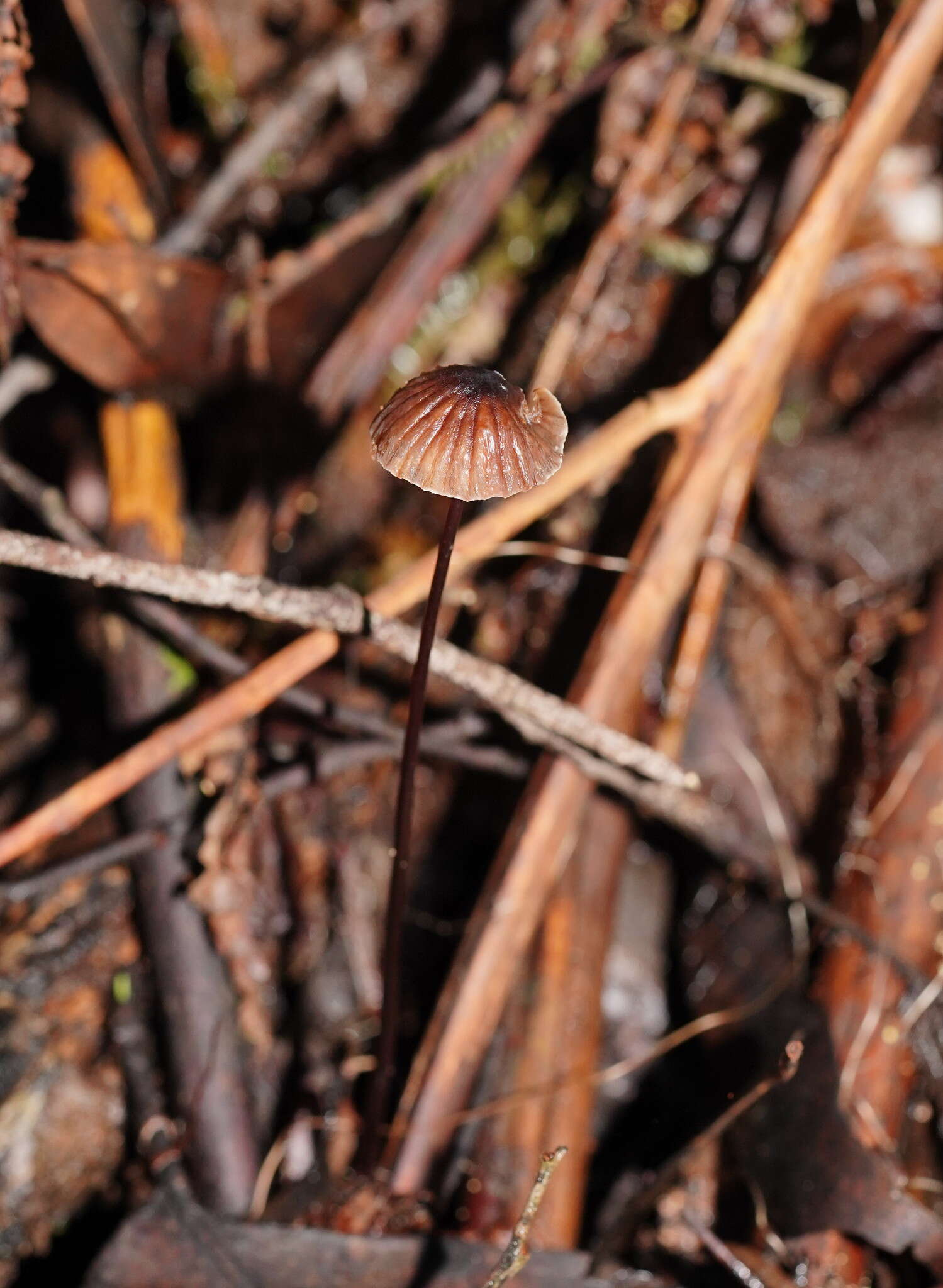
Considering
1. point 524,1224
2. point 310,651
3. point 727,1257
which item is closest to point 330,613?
point 310,651

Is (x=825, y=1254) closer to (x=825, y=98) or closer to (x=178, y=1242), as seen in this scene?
(x=178, y=1242)

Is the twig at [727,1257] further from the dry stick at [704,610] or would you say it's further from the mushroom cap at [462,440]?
the mushroom cap at [462,440]

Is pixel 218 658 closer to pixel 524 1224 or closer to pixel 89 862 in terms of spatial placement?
pixel 89 862

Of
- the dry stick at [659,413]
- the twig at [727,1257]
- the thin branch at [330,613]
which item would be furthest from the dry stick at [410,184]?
the twig at [727,1257]

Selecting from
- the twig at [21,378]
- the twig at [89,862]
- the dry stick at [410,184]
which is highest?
the dry stick at [410,184]

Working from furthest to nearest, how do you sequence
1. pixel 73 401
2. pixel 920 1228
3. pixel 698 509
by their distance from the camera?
pixel 73 401, pixel 698 509, pixel 920 1228

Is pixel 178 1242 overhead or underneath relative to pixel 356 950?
underneath

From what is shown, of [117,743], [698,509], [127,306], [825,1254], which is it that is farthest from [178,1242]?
[127,306]
